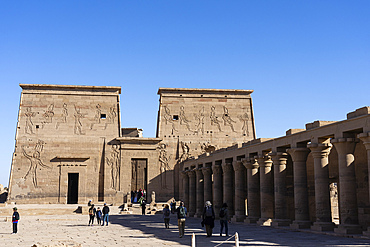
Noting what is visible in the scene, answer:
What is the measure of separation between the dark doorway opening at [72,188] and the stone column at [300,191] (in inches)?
958

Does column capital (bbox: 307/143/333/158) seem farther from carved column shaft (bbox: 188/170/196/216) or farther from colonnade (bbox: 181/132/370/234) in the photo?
carved column shaft (bbox: 188/170/196/216)

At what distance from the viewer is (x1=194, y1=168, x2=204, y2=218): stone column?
2564 cm

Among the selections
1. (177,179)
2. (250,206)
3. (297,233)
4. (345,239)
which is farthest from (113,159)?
(345,239)

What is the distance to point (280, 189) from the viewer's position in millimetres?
16781

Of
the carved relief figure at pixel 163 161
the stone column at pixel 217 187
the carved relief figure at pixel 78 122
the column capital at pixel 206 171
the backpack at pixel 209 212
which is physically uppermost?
the carved relief figure at pixel 78 122

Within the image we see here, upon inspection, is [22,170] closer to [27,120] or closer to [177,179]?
[27,120]

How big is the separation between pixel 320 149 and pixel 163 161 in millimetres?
21435

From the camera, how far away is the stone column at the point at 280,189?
653 inches

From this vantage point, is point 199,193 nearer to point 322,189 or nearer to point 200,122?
point 200,122

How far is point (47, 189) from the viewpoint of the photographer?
108 ft

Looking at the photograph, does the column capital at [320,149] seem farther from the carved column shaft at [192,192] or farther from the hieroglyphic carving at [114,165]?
the hieroglyphic carving at [114,165]

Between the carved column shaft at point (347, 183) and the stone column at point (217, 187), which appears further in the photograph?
the stone column at point (217, 187)

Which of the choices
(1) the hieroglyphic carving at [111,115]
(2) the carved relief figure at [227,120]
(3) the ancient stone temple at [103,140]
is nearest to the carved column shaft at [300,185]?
(3) the ancient stone temple at [103,140]

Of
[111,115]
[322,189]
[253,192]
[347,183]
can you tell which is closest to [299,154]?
[322,189]
